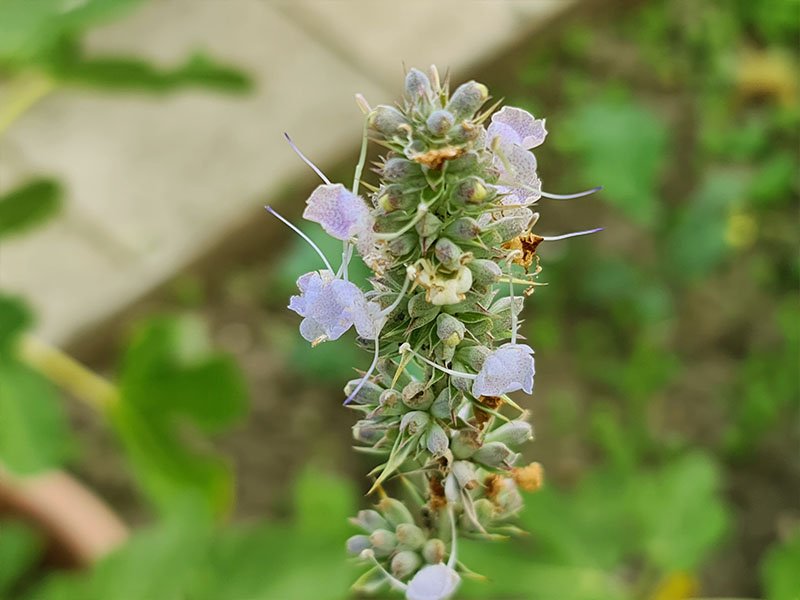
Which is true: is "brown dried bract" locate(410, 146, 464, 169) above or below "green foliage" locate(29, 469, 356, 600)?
below

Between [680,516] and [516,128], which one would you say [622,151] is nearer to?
[680,516]

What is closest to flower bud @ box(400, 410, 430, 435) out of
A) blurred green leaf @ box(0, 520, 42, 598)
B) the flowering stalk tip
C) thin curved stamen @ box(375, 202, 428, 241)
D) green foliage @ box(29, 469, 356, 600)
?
the flowering stalk tip

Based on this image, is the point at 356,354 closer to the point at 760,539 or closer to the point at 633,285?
the point at 633,285

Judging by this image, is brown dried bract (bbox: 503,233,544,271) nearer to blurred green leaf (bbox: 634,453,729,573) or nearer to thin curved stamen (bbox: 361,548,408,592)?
thin curved stamen (bbox: 361,548,408,592)

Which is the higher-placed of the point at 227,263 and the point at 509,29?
the point at 509,29

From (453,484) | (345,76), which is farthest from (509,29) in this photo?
(453,484)

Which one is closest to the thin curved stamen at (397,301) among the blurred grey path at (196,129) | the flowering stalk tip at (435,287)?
the flowering stalk tip at (435,287)

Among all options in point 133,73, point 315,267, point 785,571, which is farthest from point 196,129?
point 785,571
